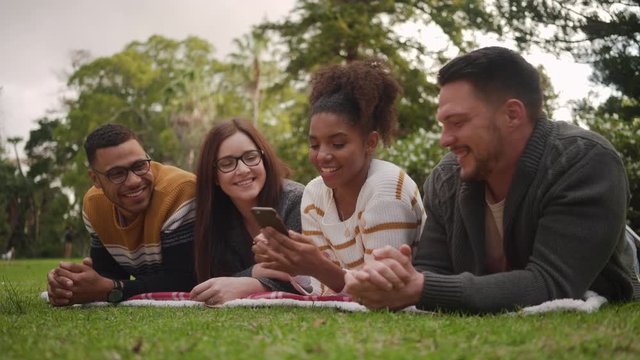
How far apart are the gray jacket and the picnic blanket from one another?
0.10m

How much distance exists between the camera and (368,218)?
453 cm

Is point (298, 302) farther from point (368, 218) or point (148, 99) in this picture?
point (148, 99)

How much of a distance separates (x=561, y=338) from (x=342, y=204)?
2.38 m

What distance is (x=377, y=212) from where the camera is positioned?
4523mm

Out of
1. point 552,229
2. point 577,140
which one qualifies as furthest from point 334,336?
point 577,140

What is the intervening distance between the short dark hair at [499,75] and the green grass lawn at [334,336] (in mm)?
1234

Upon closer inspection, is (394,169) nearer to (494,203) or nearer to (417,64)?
(494,203)

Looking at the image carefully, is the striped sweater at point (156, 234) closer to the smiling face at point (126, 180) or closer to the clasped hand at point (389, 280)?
the smiling face at point (126, 180)

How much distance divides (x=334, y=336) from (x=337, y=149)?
2.05 metres

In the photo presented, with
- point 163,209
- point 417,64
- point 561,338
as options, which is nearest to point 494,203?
point 561,338

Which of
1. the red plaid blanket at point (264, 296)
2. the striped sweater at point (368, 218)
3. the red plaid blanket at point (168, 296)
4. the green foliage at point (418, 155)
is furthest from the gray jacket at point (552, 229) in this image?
the green foliage at point (418, 155)

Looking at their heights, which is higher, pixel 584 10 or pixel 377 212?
pixel 584 10

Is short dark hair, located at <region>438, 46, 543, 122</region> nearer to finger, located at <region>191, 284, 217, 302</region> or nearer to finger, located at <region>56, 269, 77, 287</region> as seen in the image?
finger, located at <region>191, 284, 217, 302</region>

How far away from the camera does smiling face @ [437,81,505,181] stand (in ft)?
13.0
